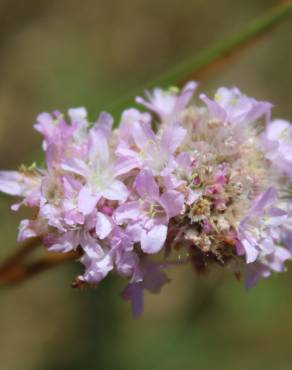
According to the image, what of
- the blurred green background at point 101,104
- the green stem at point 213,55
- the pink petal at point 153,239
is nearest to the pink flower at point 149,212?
the pink petal at point 153,239

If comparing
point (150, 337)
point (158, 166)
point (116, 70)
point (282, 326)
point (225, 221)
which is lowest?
point (282, 326)

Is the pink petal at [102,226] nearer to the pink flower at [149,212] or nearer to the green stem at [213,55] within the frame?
the pink flower at [149,212]

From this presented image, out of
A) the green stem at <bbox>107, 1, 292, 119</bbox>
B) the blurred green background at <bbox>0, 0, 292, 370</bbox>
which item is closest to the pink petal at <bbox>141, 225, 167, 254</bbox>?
the green stem at <bbox>107, 1, 292, 119</bbox>

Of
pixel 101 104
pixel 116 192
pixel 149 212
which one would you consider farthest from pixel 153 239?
pixel 101 104

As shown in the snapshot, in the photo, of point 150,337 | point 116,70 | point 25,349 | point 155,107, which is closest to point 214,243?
point 155,107

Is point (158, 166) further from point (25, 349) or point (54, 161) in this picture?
point (25, 349)

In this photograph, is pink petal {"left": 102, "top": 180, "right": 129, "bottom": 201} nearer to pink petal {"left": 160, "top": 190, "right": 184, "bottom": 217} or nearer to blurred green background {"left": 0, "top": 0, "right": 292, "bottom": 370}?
pink petal {"left": 160, "top": 190, "right": 184, "bottom": 217}

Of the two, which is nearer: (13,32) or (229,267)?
(229,267)
